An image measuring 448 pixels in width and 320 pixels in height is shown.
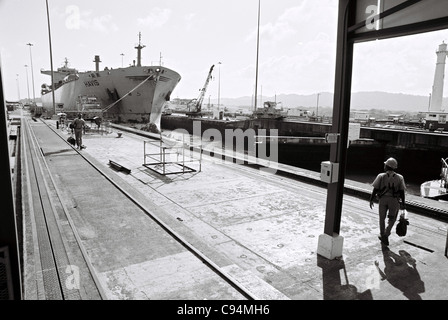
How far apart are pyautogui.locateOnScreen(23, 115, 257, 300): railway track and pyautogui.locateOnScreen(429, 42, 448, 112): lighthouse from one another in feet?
210

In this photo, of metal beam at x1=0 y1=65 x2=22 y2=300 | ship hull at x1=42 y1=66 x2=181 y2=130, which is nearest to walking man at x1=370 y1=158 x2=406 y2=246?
metal beam at x1=0 y1=65 x2=22 y2=300

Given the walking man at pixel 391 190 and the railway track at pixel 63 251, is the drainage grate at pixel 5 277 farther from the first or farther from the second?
the walking man at pixel 391 190

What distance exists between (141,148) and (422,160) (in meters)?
26.8

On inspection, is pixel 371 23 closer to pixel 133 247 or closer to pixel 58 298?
pixel 133 247

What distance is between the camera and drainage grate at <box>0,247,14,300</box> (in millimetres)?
2768

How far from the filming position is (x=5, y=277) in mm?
2832

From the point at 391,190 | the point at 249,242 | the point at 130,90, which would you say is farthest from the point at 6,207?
the point at 130,90

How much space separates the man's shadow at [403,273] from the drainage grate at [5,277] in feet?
15.3

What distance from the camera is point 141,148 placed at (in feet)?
54.9

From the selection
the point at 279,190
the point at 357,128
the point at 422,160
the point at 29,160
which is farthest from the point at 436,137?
the point at 29,160

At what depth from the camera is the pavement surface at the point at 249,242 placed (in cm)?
415

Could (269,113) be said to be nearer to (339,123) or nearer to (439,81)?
(439,81)

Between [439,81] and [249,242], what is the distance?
224 feet

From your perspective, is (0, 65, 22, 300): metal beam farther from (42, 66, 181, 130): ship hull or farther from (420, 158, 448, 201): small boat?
(42, 66, 181, 130): ship hull
